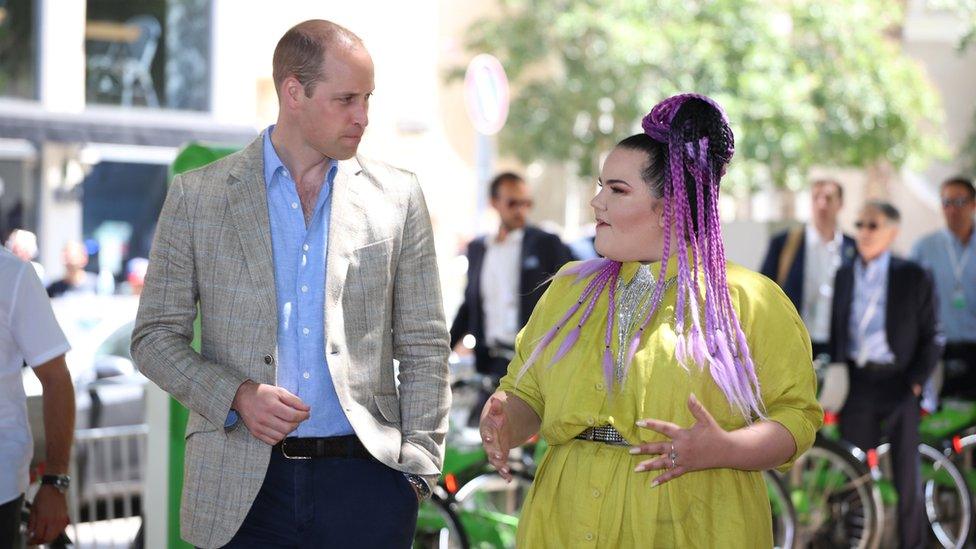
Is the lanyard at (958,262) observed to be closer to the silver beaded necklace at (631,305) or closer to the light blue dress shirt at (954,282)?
the light blue dress shirt at (954,282)

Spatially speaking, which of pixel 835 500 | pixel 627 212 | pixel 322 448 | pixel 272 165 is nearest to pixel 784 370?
pixel 627 212

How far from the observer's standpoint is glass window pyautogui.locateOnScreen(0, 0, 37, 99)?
797 inches

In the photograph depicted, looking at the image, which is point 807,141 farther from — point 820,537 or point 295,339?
point 295,339

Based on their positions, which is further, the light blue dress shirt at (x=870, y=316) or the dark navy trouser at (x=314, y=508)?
the light blue dress shirt at (x=870, y=316)

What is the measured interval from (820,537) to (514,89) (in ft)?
73.1

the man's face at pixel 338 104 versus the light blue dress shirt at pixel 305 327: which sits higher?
the man's face at pixel 338 104

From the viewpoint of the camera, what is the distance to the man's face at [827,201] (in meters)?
9.27

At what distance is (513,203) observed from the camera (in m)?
9.87

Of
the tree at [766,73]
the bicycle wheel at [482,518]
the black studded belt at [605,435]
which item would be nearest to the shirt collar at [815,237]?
the bicycle wheel at [482,518]

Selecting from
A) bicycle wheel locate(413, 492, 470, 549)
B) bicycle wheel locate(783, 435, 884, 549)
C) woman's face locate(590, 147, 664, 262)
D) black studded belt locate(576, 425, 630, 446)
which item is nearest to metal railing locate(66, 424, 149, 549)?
bicycle wheel locate(413, 492, 470, 549)

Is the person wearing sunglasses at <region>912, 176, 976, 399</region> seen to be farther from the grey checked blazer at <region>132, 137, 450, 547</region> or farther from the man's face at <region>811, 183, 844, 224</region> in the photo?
the grey checked blazer at <region>132, 137, 450, 547</region>

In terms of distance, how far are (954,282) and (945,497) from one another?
154 cm

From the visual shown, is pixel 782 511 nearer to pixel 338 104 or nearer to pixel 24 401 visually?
pixel 24 401

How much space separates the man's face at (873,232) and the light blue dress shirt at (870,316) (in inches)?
2.2
